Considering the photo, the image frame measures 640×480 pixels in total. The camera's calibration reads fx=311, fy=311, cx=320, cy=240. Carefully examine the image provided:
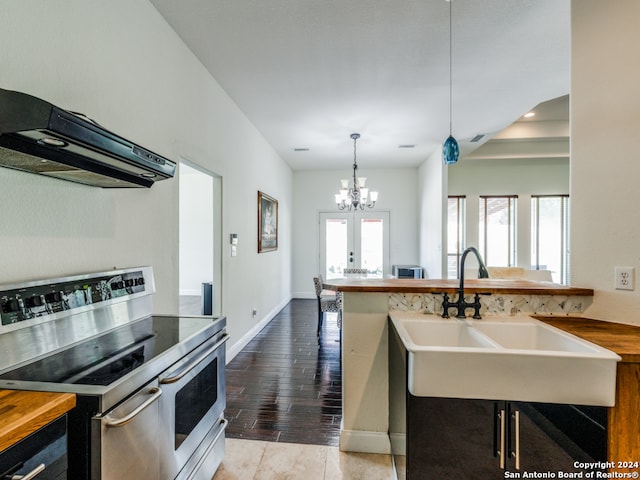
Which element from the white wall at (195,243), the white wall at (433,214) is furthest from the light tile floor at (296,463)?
the white wall at (195,243)

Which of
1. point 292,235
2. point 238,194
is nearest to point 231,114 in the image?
point 238,194

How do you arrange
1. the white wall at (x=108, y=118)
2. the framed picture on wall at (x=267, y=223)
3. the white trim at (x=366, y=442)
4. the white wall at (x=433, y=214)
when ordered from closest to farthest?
the white wall at (x=108, y=118) < the white trim at (x=366, y=442) < the framed picture on wall at (x=267, y=223) < the white wall at (x=433, y=214)

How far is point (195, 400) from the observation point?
1.49m

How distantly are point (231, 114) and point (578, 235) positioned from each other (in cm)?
329

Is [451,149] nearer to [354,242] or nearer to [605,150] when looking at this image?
[605,150]

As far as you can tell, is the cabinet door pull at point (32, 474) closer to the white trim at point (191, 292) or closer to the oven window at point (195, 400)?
the oven window at point (195, 400)

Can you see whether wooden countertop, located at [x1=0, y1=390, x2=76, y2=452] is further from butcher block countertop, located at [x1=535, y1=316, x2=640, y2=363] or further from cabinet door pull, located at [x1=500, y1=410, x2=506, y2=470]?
butcher block countertop, located at [x1=535, y1=316, x2=640, y2=363]

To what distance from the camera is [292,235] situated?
23.3 feet

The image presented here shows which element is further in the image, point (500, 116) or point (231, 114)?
point (500, 116)

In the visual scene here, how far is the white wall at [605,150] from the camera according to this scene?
1.59 metres

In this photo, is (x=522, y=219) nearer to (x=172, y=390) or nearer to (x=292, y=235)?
(x=292, y=235)

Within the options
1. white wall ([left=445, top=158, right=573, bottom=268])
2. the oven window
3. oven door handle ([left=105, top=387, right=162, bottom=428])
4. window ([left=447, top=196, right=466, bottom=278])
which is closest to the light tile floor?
the oven window

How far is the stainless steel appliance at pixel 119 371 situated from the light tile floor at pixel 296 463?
0.22m

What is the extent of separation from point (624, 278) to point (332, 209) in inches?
222
